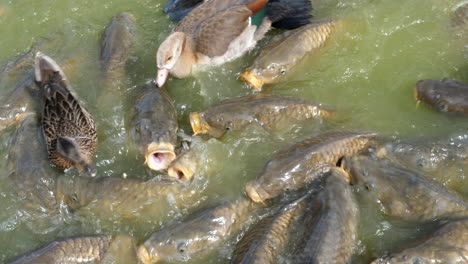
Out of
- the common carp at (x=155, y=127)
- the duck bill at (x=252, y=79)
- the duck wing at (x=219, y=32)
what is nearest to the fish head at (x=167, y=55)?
the common carp at (x=155, y=127)

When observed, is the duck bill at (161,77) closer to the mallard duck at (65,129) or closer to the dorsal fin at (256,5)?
the mallard duck at (65,129)

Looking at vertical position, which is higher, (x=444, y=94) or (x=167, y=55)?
(x=167, y=55)

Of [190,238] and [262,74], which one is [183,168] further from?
[262,74]

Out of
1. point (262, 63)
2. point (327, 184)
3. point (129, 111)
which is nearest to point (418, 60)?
point (262, 63)

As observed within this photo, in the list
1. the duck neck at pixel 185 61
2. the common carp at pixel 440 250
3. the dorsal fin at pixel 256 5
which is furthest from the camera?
the dorsal fin at pixel 256 5

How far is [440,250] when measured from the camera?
3393 mm

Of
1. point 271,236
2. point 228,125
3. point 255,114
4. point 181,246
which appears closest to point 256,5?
point 255,114

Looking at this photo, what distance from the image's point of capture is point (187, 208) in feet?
13.6

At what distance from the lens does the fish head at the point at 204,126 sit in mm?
4652

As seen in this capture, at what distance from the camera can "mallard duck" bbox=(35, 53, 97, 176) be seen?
4.28 metres

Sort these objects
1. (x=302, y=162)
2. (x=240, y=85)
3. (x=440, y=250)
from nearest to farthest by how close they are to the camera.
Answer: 1. (x=440, y=250)
2. (x=302, y=162)
3. (x=240, y=85)

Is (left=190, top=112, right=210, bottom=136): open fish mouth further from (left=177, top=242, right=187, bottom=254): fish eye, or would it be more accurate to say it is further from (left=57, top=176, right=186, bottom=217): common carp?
(left=177, top=242, right=187, bottom=254): fish eye

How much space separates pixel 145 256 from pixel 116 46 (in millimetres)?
2798

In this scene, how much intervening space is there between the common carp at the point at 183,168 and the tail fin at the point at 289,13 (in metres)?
2.16
